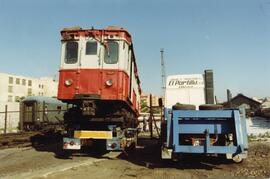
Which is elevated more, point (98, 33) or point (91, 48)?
point (98, 33)

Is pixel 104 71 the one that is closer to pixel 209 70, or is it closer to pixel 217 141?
pixel 209 70

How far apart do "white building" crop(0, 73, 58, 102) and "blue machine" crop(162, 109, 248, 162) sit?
74420mm

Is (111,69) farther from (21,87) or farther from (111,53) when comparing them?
(21,87)

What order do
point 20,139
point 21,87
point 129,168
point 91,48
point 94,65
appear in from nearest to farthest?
point 129,168
point 94,65
point 91,48
point 20,139
point 21,87

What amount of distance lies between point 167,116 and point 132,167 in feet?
6.15

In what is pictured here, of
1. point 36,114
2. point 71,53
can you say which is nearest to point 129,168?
point 71,53

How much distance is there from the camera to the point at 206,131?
8.02 m

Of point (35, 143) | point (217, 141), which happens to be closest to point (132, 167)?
point (217, 141)

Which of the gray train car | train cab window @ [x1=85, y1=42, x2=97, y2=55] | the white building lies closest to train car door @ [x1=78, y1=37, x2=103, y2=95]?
train cab window @ [x1=85, y1=42, x2=97, y2=55]

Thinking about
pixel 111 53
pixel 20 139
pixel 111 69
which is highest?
pixel 111 53

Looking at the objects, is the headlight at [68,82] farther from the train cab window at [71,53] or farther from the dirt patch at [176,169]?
the dirt patch at [176,169]

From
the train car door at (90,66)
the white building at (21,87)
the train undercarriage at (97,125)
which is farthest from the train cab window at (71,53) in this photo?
the white building at (21,87)

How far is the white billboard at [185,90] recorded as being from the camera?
34.7ft

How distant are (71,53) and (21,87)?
81.0 metres
